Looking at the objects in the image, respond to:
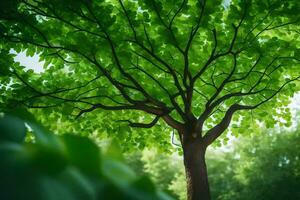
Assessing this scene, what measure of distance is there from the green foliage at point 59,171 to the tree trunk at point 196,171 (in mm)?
7521

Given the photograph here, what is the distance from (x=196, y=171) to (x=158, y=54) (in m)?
2.41

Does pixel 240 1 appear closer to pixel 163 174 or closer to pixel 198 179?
pixel 198 179

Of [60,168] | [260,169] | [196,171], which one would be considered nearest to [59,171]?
[60,168]

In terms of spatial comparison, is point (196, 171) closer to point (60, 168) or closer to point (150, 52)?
point (150, 52)

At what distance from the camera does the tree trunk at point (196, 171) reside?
790cm

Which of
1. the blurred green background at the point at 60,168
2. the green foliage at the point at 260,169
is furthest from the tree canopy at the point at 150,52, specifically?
the green foliage at the point at 260,169

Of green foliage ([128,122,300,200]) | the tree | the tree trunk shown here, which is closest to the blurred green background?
the tree

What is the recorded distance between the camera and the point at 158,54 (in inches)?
316

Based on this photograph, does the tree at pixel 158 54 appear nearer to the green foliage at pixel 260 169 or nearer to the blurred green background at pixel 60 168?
the blurred green background at pixel 60 168

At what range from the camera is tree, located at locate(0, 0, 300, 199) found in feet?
23.7

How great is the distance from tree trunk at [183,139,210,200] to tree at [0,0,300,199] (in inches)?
0.8

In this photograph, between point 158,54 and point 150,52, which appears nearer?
point 150,52

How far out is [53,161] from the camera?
1.58ft

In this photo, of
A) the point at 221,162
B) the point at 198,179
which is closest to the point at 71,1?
the point at 198,179
